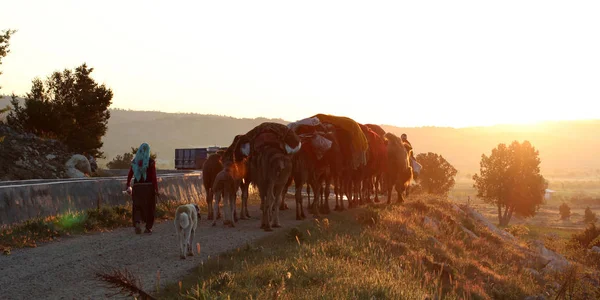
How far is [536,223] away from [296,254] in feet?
314

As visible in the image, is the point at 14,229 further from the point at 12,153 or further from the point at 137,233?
the point at 12,153

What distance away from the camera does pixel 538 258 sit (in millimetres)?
25562

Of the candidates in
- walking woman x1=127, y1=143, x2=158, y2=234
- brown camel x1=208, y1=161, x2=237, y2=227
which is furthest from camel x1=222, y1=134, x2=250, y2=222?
walking woman x1=127, y1=143, x2=158, y2=234

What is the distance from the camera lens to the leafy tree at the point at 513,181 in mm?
82812

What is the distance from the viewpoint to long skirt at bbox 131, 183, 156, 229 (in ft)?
51.3

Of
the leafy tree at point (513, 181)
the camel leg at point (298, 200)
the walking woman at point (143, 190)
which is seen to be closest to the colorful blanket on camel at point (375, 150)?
the camel leg at point (298, 200)

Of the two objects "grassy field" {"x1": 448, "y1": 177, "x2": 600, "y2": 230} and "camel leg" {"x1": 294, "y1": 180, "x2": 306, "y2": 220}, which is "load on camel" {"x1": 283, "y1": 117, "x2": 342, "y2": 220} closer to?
"camel leg" {"x1": 294, "y1": 180, "x2": 306, "y2": 220}

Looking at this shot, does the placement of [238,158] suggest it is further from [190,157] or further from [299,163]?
[190,157]

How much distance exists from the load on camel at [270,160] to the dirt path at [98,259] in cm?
74

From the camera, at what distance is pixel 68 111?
4134 centimetres

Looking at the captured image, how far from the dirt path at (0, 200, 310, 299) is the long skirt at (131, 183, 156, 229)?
44 centimetres

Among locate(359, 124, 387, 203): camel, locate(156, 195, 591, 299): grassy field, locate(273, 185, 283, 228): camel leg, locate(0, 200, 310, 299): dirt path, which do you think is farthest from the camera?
locate(359, 124, 387, 203): camel

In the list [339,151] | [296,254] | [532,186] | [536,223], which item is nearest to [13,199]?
[296,254]

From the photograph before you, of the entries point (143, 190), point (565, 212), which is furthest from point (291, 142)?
point (565, 212)
